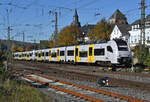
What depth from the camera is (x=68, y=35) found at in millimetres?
64875

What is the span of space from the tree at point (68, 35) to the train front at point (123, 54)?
40804 millimetres

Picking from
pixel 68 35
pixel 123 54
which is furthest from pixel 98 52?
pixel 68 35

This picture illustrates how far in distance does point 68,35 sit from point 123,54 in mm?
42623

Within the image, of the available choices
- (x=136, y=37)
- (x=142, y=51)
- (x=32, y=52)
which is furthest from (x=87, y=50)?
(x=136, y=37)

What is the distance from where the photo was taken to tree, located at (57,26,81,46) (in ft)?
211

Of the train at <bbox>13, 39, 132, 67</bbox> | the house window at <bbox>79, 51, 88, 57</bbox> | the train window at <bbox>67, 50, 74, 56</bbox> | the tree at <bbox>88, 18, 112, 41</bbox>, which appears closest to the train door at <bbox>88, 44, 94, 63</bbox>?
the train at <bbox>13, 39, 132, 67</bbox>

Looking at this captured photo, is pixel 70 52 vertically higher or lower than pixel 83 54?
higher

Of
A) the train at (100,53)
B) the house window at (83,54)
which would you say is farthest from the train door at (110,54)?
the house window at (83,54)

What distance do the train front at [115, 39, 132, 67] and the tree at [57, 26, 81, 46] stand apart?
40804 millimetres

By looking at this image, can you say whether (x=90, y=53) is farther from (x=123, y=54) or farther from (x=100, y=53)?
(x=123, y=54)

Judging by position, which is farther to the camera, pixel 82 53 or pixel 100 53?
pixel 82 53

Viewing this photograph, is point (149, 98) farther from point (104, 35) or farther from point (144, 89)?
point (104, 35)

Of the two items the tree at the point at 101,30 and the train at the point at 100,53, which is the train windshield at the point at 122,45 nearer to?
the train at the point at 100,53

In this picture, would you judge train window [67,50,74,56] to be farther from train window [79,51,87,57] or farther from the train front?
the train front
